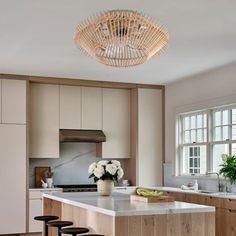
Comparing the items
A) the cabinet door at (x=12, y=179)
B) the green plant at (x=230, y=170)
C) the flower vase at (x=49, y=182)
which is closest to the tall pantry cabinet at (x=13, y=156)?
the cabinet door at (x=12, y=179)

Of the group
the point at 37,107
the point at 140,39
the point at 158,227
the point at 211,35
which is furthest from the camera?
the point at 37,107

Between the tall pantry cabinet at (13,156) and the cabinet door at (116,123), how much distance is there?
5.20 ft

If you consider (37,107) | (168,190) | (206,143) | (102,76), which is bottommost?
(168,190)

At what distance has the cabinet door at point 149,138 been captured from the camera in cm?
866

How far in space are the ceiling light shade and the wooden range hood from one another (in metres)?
4.13

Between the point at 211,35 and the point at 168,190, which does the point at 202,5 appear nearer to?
the point at 211,35

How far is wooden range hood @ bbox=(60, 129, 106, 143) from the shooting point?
26.7ft

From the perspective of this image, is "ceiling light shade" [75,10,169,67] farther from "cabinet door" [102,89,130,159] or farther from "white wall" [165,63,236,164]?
"cabinet door" [102,89,130,159]

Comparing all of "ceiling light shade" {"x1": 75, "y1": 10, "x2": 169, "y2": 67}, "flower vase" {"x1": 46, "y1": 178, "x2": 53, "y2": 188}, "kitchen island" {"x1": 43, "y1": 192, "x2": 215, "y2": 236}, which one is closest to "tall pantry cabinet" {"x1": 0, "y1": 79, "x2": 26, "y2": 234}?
"flower vase" {"x1": 46, "y1": 178, "x2": 53, "y2": 188}

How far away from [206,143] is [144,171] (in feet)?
4.83

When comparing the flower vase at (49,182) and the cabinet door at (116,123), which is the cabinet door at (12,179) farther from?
the cabinet door at (116,123)

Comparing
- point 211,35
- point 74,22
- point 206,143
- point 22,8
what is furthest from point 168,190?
point 22,8

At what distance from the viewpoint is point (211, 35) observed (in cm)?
533

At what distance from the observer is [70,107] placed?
8.42m
